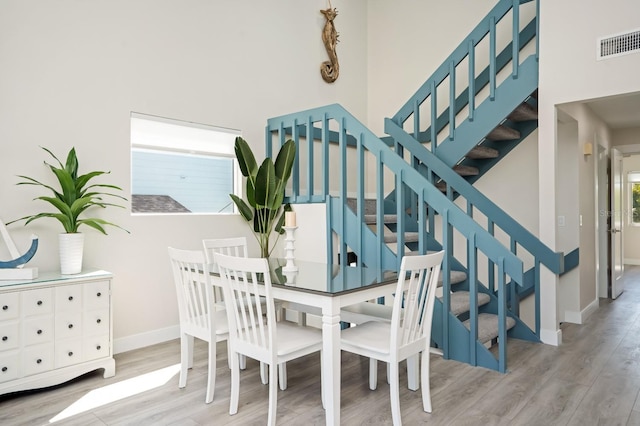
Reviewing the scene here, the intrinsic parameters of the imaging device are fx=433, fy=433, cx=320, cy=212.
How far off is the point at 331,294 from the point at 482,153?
127 inches

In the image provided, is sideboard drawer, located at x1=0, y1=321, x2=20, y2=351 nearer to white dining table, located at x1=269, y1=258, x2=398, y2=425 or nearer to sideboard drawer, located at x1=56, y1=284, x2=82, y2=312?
sideboard drawer, located at x1=56, y1=284, x2=82, y2=312

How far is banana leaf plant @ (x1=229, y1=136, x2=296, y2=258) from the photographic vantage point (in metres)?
4.07

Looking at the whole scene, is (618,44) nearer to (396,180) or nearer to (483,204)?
(483,204)

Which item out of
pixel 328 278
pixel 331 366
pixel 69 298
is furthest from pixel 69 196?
pixel 331 366

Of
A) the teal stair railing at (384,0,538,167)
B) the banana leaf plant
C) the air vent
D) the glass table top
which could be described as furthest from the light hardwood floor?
the air vent

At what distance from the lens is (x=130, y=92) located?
375cm

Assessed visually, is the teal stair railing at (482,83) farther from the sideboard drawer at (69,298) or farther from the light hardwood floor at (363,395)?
the sideboard drawer at (69,298)

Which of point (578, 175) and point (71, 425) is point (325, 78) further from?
point (71, 425)

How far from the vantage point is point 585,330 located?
4.28 m

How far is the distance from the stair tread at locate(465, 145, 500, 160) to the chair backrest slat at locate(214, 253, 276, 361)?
9.84 feet

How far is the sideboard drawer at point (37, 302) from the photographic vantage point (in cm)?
272

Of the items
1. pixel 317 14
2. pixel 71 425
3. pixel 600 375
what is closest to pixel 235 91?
pixel 317 14

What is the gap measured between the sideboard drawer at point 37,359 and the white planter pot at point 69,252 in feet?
1.74

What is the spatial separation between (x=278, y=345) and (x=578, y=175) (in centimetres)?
392
